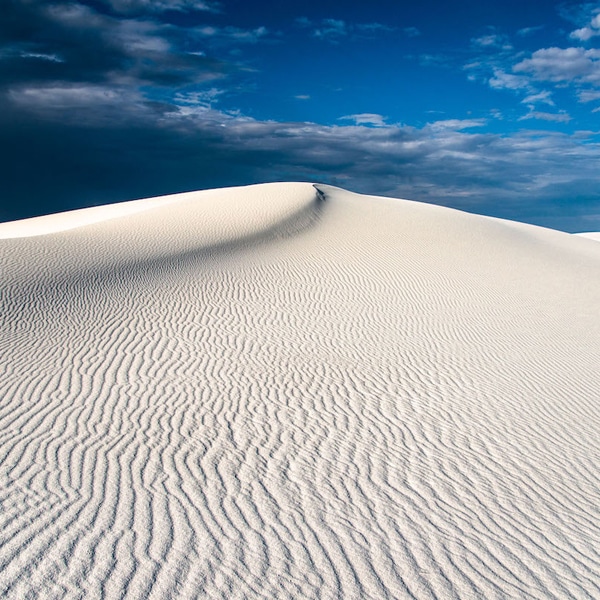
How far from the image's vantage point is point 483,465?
6641mm

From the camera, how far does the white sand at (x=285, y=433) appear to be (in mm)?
4398

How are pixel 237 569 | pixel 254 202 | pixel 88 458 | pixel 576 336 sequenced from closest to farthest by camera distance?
pixel 237 569, pixel 88 458, pixel 576 336, pixel 254 202

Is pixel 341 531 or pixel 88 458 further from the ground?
pixel 341 531

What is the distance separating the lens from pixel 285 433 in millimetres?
7152

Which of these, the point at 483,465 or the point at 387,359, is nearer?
the point at 483,465

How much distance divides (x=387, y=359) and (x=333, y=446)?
14.3 feet

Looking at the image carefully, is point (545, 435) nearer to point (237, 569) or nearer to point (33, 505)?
point (237, 569)

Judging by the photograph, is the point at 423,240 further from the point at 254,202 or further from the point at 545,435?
the point at 545,435

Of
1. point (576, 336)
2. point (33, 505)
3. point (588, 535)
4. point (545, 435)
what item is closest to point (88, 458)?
point (33, 505)

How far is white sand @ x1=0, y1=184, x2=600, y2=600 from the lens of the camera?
4.40 meters

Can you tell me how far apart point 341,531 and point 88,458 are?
280cm

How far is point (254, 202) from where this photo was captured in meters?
26.4

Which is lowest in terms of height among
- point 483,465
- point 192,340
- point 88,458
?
point 192,340

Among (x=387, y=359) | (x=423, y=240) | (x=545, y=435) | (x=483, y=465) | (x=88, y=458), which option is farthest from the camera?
(x=423, y=240)
